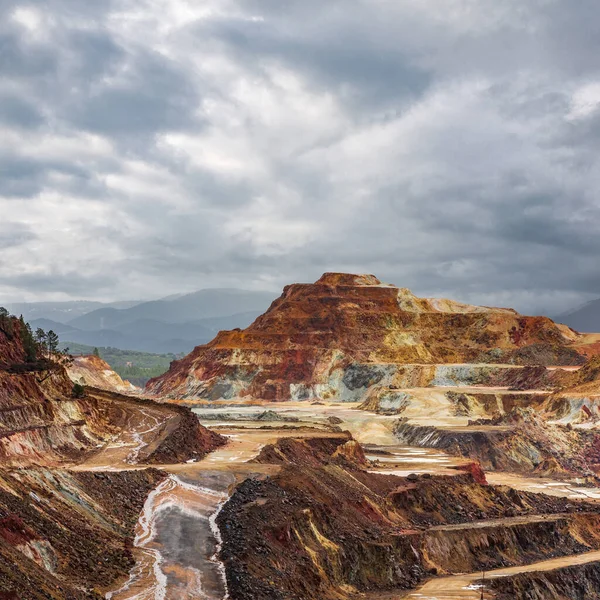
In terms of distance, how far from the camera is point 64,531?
34.6 m

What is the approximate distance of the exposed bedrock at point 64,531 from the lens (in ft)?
91.6

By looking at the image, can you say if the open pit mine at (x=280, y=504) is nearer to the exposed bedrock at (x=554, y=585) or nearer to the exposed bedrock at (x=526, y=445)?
the exposed bedrock at (x=554, y=585)

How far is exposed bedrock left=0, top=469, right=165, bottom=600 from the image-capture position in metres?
27.9

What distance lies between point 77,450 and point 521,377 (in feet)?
388

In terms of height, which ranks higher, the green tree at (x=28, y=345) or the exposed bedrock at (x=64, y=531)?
the green tree at (x=28, y=345)

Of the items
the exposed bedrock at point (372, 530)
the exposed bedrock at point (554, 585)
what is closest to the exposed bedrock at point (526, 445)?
the exposed bedrock at point (372, 530)

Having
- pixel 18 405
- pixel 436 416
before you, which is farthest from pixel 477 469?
pixel 436 416

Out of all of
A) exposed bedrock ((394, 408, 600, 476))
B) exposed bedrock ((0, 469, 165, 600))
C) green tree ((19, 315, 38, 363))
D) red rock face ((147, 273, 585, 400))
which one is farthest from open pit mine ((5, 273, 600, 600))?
red rock face ((147, 273, 585, 400))

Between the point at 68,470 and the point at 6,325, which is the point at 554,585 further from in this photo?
the point at 6,325

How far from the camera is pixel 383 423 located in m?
122

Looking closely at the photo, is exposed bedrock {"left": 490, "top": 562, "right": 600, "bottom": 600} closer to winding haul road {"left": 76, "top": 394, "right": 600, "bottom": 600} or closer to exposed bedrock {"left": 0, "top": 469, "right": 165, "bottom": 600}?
winding haul road {"left": 76, "top": 394, "right": 600, "bottom": 600}

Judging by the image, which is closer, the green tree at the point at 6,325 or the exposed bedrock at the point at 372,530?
the exposed bedrock at the point at 372,530

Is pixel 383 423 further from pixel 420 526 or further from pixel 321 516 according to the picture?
pixel 321 516

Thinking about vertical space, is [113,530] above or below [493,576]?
above
